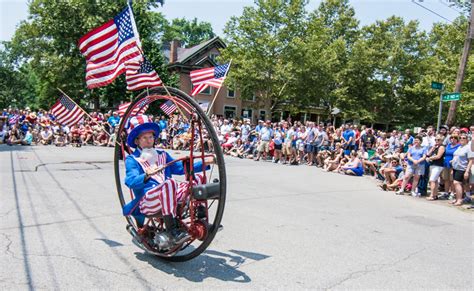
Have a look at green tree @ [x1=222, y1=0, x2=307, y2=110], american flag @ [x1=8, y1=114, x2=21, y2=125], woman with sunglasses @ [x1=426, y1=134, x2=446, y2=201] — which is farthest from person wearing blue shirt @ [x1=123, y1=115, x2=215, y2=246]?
green tree @ [x1=222, y1=0, x2=307, y2=110]

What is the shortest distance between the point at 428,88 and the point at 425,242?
31.4m

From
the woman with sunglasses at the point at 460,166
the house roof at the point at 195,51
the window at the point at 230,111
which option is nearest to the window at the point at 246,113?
the window at the point at 230,111

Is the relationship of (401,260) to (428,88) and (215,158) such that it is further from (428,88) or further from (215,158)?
(428,88)

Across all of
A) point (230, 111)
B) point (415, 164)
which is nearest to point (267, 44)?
point (230, 111)

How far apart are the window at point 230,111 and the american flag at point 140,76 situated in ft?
128

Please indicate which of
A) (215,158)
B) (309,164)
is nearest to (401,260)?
(215,158)

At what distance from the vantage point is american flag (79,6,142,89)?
6.54 m

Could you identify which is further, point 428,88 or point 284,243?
point 428,88

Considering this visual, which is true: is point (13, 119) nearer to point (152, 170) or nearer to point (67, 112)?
point (67, 112)

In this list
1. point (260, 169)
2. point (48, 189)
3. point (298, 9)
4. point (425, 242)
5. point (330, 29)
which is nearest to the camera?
point (425, 242)

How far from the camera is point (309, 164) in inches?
667

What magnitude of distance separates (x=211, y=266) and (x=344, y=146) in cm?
1251

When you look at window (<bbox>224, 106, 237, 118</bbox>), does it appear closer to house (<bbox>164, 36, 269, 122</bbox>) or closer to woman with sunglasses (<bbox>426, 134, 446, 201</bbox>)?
house (<bbox>164, 36, 269, 122</bbox>)

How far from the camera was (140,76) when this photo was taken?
630 centimetres
